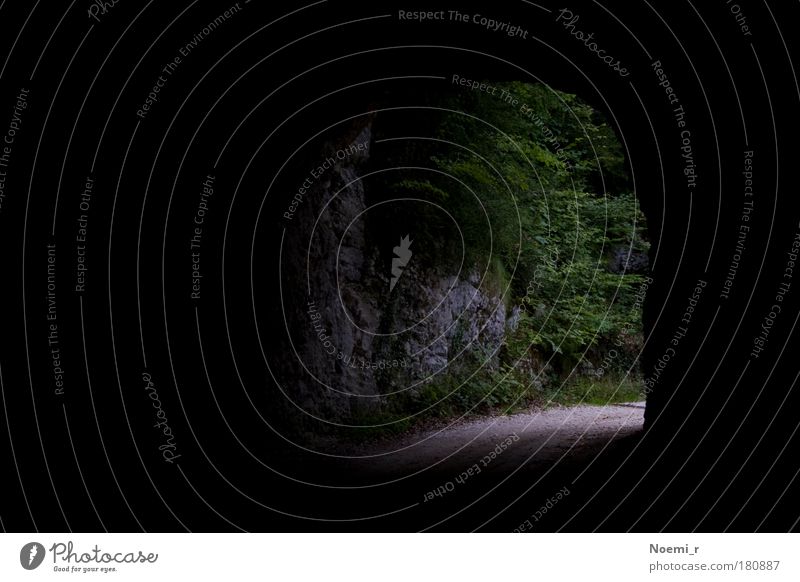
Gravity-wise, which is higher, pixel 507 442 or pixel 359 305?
pixel 359 305

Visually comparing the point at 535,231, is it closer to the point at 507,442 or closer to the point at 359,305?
the point at 359,305

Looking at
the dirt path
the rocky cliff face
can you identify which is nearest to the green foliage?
the rocky cliff face

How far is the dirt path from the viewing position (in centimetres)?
916

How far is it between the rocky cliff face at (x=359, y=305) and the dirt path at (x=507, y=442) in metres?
1.39

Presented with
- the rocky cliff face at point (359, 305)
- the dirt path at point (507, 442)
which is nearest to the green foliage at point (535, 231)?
the rocky cliff face at point (359, 305)

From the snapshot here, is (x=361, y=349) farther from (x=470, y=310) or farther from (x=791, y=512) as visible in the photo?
(x=791, y=512)

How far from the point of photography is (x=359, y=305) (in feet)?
42.6

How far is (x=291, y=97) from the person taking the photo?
8617 mm

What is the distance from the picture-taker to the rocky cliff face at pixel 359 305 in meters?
11.5

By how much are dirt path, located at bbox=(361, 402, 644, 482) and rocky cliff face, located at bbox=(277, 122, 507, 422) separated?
1392mm

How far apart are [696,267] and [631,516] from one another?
8.28 feet

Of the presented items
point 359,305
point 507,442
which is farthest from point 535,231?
point 507,442

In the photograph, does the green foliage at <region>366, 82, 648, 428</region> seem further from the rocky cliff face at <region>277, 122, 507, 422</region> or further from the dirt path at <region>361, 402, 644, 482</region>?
the dirt path at <region>361, 402, 644, 482</region>

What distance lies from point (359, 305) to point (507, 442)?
12.9ft
